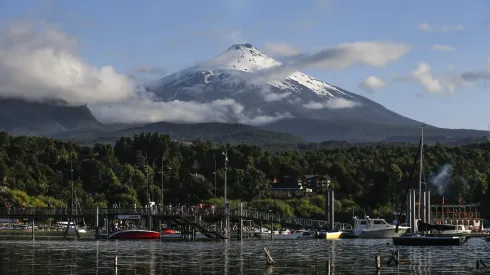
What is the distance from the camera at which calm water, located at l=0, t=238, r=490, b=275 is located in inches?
2271

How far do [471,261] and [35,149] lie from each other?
117m

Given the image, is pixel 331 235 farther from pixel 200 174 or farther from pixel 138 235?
pixel 200 174

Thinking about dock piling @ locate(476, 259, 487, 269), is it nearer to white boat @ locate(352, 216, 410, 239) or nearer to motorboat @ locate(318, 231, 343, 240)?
motorboat @ locate(318, 231, 343, 240)

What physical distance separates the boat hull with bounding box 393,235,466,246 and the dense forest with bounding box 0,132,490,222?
185 ft

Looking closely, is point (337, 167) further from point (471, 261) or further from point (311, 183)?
point (471, 261)

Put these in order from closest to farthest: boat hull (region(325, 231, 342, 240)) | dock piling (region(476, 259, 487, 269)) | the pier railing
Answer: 1. dock piling (region(476, 259, 487, 269))
2. the pier railing
3. boat hull (region(325, 231, 342, 240))

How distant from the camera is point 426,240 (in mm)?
89312

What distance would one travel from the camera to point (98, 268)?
58.9 m

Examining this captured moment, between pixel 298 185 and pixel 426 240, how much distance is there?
291 feet

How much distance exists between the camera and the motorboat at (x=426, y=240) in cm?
8862

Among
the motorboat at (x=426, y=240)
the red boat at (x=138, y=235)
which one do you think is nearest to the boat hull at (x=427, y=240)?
the motorboat at (x=426, y=240)

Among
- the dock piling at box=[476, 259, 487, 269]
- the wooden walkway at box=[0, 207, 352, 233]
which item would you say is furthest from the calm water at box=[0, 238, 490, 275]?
the wooden walkway at box=[0, 207, 352, 233]

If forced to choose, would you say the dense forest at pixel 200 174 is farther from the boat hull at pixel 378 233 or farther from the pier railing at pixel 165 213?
the boat hull at pixel 378 233

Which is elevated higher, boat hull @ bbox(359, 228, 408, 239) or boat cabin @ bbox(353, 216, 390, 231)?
boat cabin @ bbox(353, 216, 390, 231)
